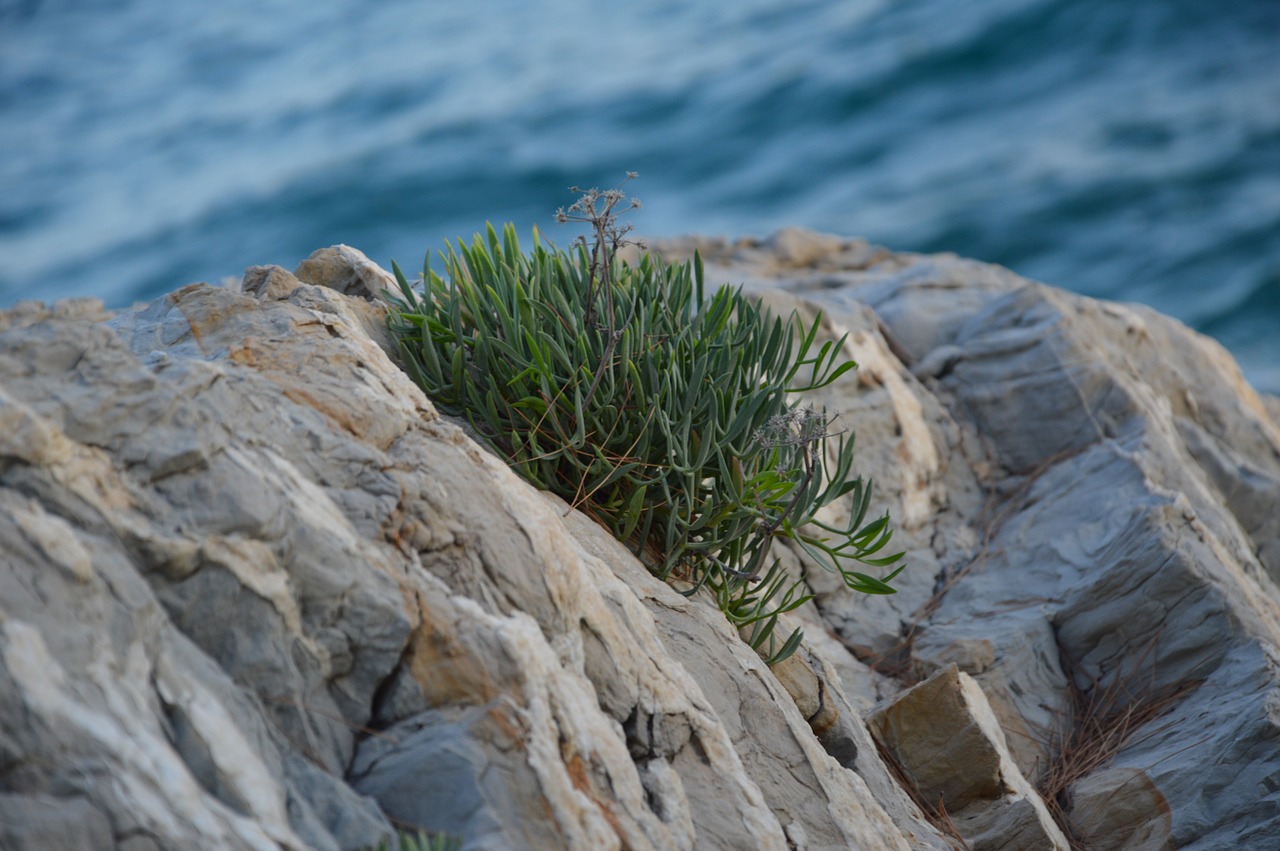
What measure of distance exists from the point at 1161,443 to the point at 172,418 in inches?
153

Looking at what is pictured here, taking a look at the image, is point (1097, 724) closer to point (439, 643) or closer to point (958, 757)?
point (958, 757)

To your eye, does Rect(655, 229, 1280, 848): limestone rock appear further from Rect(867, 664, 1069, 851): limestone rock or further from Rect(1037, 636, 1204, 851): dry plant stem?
Rect(867, 664, 1069, 851): limestone rock

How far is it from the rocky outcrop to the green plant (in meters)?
0.17

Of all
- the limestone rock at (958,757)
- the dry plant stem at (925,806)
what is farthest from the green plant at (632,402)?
the dry plant stem at (925,806)

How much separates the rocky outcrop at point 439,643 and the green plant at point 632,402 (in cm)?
17

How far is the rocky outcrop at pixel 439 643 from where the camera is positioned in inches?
72.9

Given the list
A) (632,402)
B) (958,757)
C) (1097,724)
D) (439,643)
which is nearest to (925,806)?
(958,757)

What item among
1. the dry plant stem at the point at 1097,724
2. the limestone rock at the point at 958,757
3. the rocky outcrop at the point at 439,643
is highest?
the rocky outcrop at the point at 439,643

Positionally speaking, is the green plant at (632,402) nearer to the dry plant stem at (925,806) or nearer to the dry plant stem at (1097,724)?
the dry plant stem at (925,806)

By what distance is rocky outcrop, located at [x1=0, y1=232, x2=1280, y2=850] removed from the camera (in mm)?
1853

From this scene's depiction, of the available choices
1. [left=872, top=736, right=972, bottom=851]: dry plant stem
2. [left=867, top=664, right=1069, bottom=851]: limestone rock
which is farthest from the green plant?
[left=872, top=736, right=972, bottom=851]: dry plant stem

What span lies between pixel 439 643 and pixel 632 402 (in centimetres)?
109

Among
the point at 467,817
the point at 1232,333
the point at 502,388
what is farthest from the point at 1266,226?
the point at 467,817

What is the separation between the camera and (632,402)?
10.1 feet
